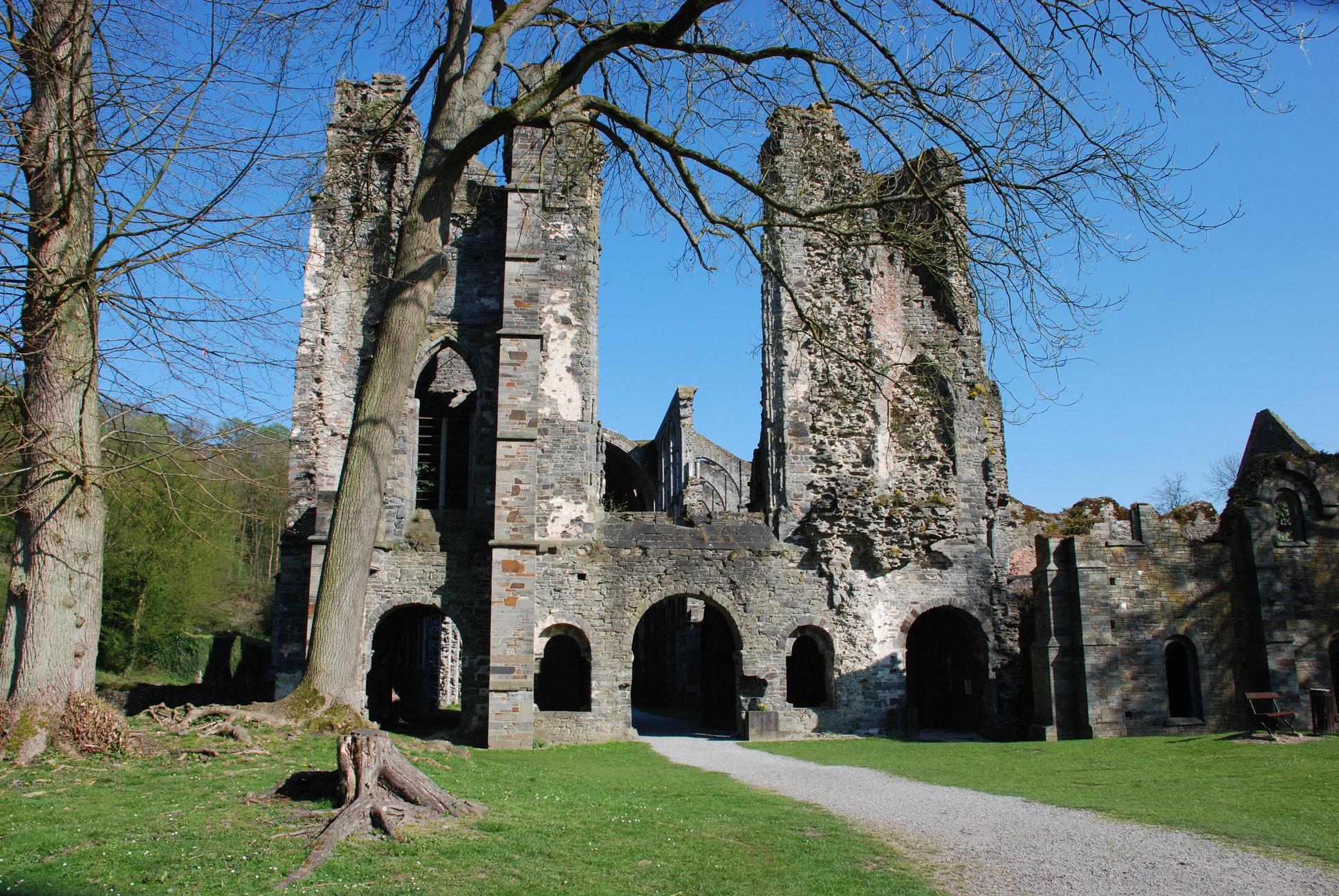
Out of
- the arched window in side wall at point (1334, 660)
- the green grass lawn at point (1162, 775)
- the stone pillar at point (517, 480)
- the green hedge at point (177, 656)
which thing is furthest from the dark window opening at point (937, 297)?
the green hedge at point (177, 656)

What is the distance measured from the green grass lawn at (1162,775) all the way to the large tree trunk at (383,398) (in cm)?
724

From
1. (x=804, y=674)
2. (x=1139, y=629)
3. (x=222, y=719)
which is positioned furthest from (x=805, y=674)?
(x=222, y=719)

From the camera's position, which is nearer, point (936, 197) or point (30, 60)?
point (30, 60)

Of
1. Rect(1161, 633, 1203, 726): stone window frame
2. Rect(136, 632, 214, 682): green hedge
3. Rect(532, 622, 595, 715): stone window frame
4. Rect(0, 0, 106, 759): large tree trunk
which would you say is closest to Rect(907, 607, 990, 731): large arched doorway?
Rect(1161, 633, 1203, 726): stone window frame

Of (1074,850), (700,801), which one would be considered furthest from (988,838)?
(700,801)

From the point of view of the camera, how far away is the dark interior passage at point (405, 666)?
20078 mm

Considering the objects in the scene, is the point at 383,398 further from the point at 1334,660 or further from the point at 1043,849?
the point at 1334,660

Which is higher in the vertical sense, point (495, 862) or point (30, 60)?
point (30, 60)

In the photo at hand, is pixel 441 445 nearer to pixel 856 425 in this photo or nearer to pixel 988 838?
pixel 856 425

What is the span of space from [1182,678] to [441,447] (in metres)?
15.4

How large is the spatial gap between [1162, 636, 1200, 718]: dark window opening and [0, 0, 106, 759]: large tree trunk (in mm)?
17201

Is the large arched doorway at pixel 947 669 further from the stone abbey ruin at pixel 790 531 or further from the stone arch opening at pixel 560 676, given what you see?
the stone arch opening at pixel 560 676

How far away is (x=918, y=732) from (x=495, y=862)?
14349 mm

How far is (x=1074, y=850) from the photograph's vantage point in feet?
25.4
